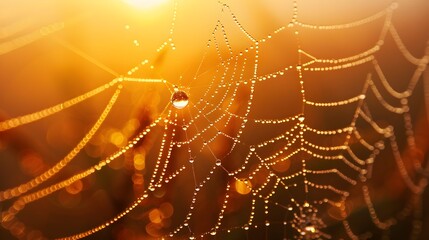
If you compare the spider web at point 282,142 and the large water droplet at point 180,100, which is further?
the spider web at point 282,142

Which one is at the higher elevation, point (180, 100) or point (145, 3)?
point (145, 3)

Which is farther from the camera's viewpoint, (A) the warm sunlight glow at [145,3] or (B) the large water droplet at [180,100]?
(A) the warm sunlight glow at [145,3]

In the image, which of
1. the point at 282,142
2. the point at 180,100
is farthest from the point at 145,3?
the point at 282,142

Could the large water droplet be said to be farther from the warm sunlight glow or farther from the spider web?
the warm sunlight glow

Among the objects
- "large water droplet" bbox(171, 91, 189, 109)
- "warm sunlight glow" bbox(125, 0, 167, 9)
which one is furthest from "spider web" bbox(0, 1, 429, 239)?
"large water droplet" bbox(171, 91, 189, 109)

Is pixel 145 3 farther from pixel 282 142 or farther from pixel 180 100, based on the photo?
pixel 282 142

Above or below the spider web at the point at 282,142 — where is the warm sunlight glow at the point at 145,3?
above

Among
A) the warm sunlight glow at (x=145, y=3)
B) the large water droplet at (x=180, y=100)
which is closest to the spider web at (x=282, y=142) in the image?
the warm sunlight glow at (x=145, y=3)

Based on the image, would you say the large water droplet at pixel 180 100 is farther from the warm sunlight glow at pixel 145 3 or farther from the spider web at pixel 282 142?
the warm sunlight glow at pixel 145 3

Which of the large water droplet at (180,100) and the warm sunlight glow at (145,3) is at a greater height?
the warm sunlight glow at (145,3)
